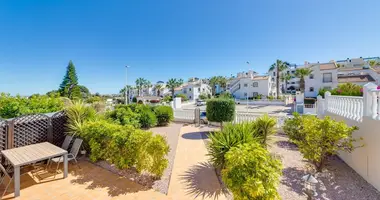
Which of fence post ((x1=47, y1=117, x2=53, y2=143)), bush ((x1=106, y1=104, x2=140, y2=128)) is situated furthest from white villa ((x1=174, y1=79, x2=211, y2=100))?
fence post ((x1=47, y1=117, x2=53, y2=143))

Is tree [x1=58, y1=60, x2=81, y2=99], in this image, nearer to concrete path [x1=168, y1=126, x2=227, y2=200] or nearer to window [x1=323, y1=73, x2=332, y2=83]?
concrete path [x1=168, y1=126, x2=227, y2=200]

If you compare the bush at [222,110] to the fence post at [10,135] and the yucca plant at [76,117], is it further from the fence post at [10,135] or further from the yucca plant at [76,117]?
the fence post at [10,135]

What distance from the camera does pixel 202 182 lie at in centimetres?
364

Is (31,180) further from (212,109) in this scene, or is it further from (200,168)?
(212,109)

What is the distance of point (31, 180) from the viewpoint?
392 cm

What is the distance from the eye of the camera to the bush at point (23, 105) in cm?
687

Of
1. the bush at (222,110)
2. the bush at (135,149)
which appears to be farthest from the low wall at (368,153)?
the bush at (135,149)

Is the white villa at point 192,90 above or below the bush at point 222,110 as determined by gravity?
above

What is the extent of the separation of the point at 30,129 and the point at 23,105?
3923 millimetres

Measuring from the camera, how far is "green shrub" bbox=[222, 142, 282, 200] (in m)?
2.05

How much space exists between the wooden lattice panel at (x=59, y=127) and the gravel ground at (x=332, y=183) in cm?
707

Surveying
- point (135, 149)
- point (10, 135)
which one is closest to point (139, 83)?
point (10, 135)

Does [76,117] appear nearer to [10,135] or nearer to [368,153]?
[10,135]

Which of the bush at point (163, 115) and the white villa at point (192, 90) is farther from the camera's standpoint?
the white villa at point (192, 90)
